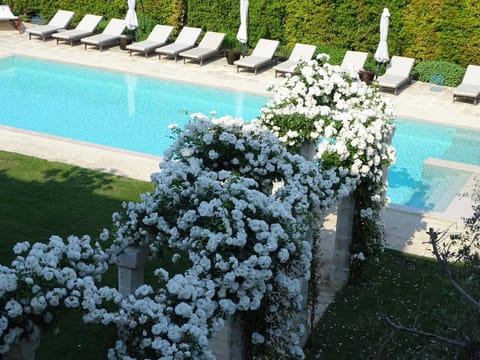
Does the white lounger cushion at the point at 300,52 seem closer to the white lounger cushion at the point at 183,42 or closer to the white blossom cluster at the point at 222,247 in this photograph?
the white lounger cushion at the point at 183,42

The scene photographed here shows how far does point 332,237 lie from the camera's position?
40.8ft

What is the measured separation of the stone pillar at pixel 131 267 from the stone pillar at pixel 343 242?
413 cm

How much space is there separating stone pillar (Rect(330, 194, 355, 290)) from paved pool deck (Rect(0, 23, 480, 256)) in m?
1.45

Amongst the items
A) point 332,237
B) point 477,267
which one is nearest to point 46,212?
point 332,237

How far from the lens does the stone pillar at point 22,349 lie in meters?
5.51

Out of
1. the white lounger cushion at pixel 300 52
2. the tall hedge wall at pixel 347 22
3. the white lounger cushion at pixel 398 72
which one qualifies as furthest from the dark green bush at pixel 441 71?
the white lounger cushion at pixel 300 52

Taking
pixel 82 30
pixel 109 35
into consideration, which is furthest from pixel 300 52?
pixel 82 30

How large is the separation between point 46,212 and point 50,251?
6.53 meters

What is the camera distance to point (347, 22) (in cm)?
2203

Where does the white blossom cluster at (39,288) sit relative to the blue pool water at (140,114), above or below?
above

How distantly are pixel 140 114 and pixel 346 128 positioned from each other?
34.9 feet

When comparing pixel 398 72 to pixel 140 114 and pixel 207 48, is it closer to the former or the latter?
pixel 207 48

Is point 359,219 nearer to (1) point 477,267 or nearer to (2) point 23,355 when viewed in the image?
(1) point 477,267

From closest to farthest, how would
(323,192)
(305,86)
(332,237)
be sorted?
(323,192) < (305,86) < (332,237)
